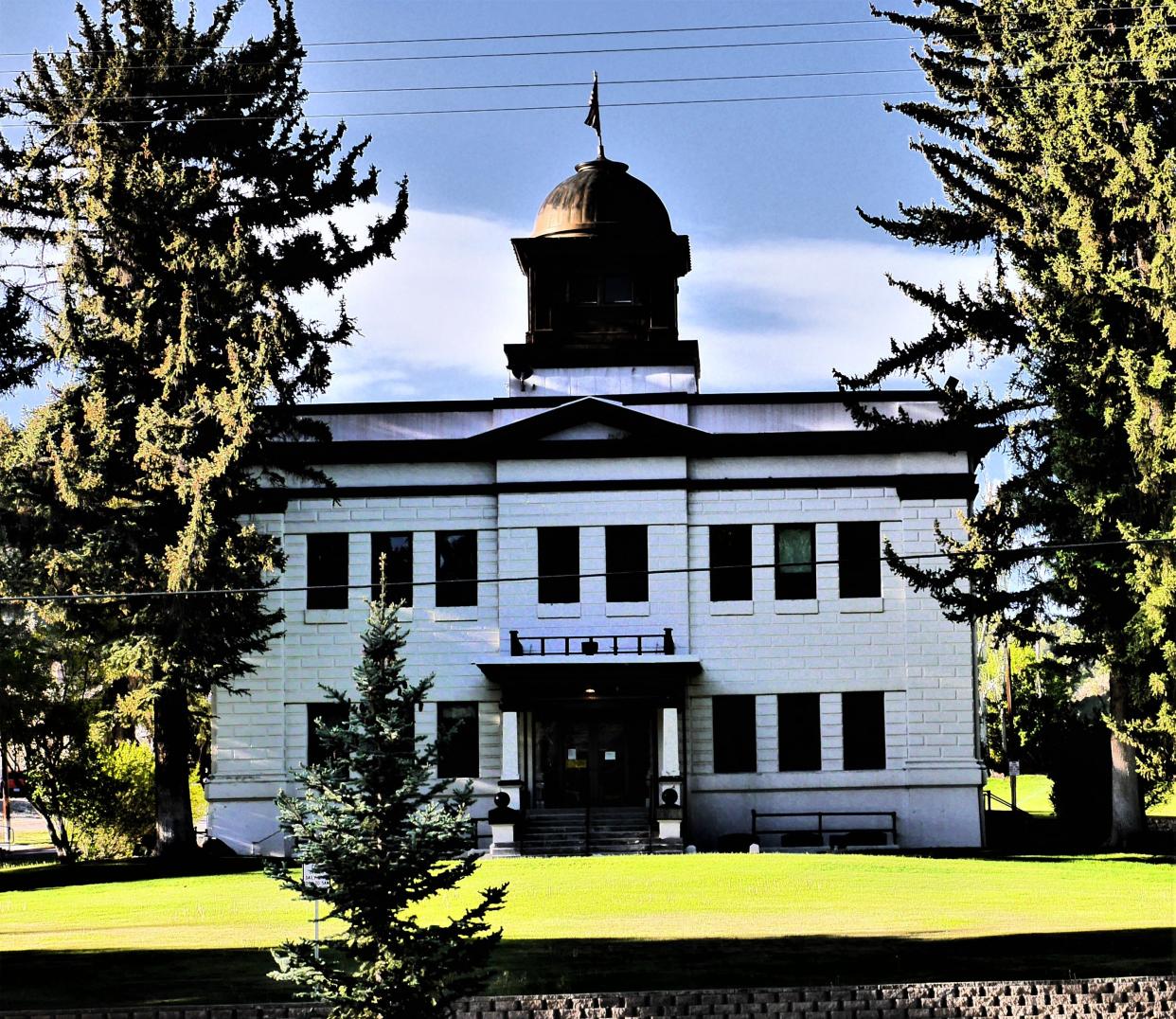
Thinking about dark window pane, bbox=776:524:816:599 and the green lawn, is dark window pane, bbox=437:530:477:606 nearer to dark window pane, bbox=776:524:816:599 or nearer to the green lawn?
dark window pane, bbox=776:524:816:599

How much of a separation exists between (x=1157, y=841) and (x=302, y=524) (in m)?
21.3

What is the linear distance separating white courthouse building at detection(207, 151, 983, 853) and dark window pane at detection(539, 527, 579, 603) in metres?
0.05

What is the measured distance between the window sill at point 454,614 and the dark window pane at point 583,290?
919 centimetres

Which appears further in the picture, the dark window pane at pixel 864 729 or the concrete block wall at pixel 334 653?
the concrete block wall at pixel 334 653

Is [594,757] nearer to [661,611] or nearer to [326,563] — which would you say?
[661,611]

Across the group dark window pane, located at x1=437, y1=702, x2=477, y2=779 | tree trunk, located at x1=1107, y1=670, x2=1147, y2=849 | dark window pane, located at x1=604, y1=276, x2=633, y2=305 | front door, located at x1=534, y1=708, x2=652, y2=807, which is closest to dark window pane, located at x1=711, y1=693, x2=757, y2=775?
front door, located at x1=534, y1=708, x2=652, y2=807

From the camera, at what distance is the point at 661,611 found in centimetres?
4116

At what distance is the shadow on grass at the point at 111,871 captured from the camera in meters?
33.8

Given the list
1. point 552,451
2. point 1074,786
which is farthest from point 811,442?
point 1074,786

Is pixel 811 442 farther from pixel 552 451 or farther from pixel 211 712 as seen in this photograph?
pixel 211 712

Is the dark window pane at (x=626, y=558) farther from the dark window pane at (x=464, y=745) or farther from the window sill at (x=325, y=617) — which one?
the window sill at (x=325, y=617)

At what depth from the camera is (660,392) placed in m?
43.1

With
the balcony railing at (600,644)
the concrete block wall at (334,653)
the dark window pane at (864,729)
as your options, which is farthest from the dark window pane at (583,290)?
the dark window pane at (864,729)

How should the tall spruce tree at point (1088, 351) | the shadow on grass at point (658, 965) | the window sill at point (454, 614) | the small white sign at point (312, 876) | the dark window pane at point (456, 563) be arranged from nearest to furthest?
the small white sign at point (312, 876) < the shadow on grass at point (658, 965) < the tall spruce tree at point (1088, 351) < the window sill at point (454, 614) < the dark window pane at point (456, 563)
